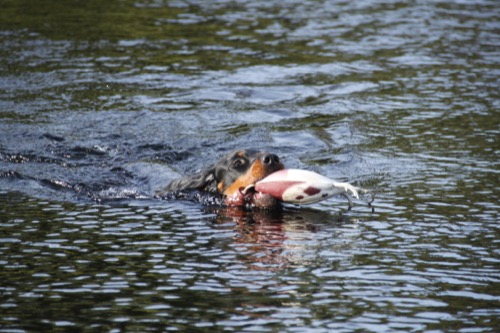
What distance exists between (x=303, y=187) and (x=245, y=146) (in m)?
3.79

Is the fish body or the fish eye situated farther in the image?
the fish eye

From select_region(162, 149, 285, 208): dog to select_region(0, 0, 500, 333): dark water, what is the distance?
0.36 meters

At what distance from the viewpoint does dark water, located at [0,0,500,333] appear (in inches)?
264

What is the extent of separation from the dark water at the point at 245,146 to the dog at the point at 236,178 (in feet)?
1.18

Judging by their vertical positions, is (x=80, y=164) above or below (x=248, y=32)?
below

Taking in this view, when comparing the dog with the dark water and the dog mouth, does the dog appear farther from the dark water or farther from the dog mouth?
the dark water

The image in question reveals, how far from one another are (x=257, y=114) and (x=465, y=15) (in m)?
9.10

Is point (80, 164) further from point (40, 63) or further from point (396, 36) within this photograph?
point (396, 36)

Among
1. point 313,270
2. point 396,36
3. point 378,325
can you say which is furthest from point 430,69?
point 378,325

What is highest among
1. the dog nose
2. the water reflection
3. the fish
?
the dog nose

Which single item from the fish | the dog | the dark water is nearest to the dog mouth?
the dog

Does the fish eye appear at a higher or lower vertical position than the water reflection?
higher

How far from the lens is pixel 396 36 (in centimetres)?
2012

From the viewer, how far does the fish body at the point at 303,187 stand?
937 cm
